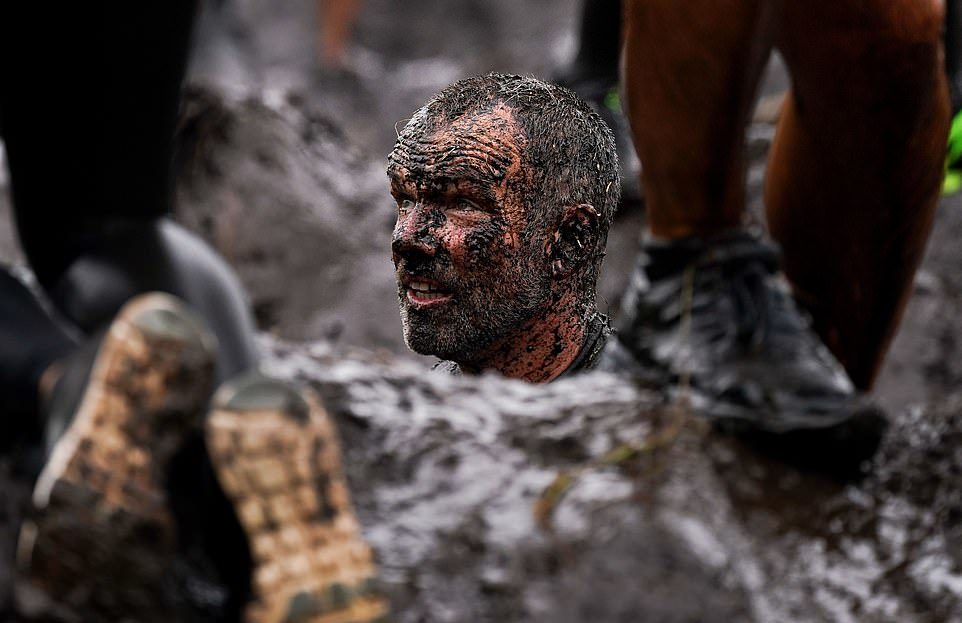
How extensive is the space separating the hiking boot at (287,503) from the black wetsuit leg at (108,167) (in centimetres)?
10

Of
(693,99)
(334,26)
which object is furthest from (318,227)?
(334,26)

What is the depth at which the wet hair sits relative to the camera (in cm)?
106

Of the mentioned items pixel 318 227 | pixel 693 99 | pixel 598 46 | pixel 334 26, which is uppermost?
pixel 693 99

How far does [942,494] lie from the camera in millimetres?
1422

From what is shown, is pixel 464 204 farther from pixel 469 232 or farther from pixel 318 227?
pixel 318 227

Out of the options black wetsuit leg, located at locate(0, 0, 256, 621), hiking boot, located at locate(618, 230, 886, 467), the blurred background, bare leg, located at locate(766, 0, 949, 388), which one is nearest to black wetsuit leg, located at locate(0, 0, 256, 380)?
black wetsuit leg, located at locate(0, 0, 256, 621)

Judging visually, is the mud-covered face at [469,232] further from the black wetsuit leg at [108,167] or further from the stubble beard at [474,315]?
the black wetsuit leg at [108,167]

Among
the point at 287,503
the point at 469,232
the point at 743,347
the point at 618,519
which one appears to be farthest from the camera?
the point at 743,347

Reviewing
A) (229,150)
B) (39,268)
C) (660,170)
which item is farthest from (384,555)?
(229,150)

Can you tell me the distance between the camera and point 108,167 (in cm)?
109

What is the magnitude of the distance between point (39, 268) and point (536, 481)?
49 centimetres

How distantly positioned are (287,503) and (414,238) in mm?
226

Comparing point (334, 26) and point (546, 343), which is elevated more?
point (546, 343)

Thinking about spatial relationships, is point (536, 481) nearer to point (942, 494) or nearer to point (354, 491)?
point (354, 491)
